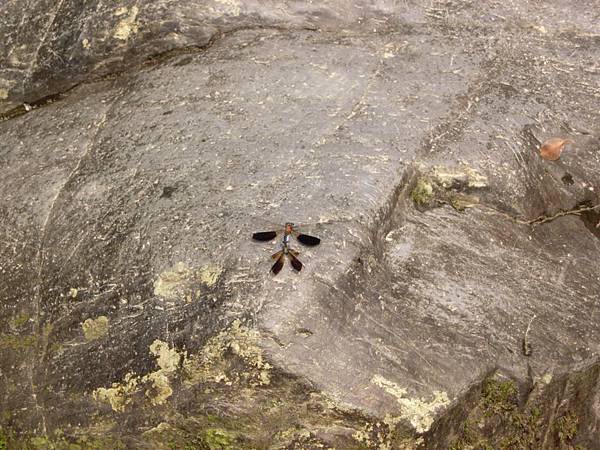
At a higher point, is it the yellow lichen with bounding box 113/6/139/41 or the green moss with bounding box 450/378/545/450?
the yellow lichen with bounding box 113/6/139/41

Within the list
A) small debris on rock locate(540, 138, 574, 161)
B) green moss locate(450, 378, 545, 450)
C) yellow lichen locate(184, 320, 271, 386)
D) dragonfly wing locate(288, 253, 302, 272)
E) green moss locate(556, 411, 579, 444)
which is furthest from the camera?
small debris on rock locate(540, 138, 574, 161)

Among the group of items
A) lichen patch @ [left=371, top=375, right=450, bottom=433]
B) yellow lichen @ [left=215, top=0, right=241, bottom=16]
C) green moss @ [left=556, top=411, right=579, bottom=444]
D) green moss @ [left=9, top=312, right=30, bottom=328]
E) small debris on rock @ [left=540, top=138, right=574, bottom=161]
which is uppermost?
yellow lichen @ [left=215, top=0, right=241, bottom=16]

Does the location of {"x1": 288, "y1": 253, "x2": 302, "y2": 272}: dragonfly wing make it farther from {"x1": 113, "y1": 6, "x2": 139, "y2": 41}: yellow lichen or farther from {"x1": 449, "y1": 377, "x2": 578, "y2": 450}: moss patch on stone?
{"x1": 113, "y1": 6, "x2": 139, "y2": 41}: yellow lichen

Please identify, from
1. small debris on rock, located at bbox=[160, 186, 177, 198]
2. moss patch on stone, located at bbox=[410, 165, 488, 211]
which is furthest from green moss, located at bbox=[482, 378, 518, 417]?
small debris on rock, located at bbox=[160, 186, 177, 198]

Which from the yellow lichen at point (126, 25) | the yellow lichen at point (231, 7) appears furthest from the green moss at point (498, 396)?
the yellow lichen at point (126, 25)

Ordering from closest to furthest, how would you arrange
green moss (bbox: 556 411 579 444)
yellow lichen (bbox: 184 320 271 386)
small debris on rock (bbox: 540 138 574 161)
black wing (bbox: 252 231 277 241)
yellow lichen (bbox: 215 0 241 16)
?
yellow lichen (bbox: 184 320 271 386)
black wing (bbox: 252 231 277 241)
green moss (bbox: 556 411 579 444)
small debris on rock (bbox: 540 138 574 161)
yellow lichen (bbox: 215 0 241 16)

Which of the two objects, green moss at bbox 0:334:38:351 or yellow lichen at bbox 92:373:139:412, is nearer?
yellow lichen at bbox 92:373:139:412

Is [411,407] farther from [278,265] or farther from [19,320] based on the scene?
[19,320]
